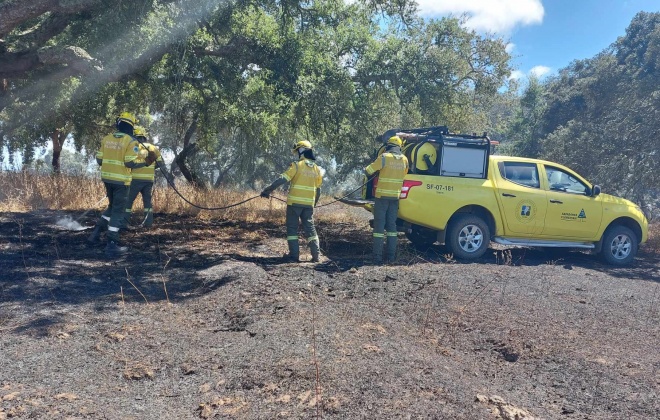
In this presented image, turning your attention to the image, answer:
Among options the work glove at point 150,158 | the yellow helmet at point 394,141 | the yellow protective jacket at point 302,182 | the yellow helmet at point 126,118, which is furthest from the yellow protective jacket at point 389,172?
the yellow helmet at point 126,118

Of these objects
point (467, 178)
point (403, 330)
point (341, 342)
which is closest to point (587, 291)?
point (467, 178)

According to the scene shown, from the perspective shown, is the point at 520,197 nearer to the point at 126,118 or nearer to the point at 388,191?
the point at 388,191

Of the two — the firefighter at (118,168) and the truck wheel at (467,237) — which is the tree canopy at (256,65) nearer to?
the firefighter at (118,168)

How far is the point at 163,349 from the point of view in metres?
4.50

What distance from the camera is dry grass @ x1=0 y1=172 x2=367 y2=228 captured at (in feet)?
41.6

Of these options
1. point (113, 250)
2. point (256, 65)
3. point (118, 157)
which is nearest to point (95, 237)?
point (113, 250)

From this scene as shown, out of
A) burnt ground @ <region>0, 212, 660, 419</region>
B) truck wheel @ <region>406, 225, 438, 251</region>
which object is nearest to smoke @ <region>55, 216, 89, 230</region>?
burnt ground @ <region>0, 212, 660, 419</region>

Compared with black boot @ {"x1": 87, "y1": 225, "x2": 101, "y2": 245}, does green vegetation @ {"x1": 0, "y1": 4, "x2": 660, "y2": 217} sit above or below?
above

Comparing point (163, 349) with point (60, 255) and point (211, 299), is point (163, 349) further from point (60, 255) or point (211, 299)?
point (60, 255)

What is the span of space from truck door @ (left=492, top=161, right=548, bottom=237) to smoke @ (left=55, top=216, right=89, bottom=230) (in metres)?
7.76

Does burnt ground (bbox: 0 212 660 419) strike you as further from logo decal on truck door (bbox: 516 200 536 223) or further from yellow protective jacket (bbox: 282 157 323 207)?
logo decal on truck door (bbox: 516 200 536 223)

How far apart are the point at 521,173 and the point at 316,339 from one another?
605cm

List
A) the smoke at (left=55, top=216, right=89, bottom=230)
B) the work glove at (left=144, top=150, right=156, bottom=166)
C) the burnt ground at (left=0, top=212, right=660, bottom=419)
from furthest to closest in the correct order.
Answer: the smoke at (left=55, top=216, right=89, bottom=230)
the work glove at (left=144, top=150, right=156, bottom=166)
the burnt ground at (left=0, top=212, right=660, bottom=419)

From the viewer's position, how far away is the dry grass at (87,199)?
41.6ft
